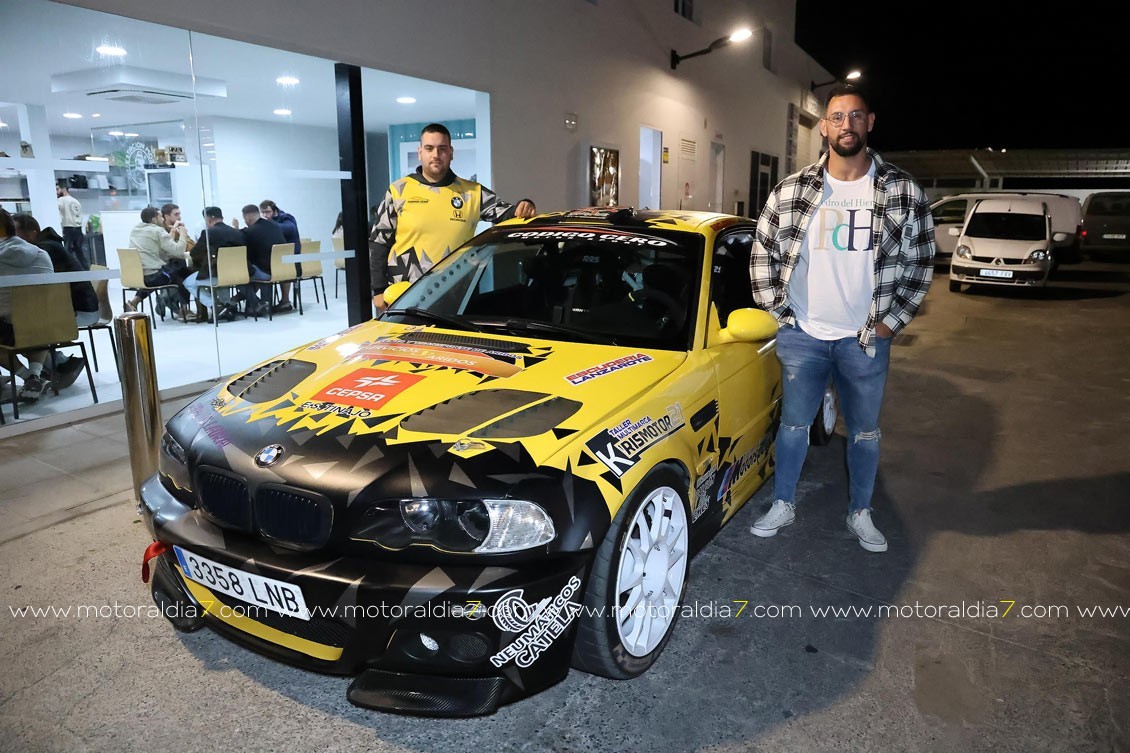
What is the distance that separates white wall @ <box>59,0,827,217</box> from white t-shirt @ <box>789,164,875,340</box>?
4.55m

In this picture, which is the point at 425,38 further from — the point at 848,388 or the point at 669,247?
the point at 848,388

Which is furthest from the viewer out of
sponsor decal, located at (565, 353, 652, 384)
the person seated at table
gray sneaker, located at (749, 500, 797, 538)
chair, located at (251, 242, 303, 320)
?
chair, located at (251, 242, 303, 320)

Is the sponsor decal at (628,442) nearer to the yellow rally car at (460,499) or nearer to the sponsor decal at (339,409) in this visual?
the yellow rally car at (460,499)

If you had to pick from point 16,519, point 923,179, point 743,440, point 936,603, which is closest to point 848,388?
point 743,440

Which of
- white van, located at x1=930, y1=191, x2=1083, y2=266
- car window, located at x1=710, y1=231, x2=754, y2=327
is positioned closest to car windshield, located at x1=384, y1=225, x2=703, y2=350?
car window, located at x1=710, y1=231, x2=754, y2=327

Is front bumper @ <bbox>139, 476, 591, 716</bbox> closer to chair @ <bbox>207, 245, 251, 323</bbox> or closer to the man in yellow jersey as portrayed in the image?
the man in yellow jersey

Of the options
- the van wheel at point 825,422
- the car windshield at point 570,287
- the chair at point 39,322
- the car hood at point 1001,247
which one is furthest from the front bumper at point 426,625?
the car hood at point 1001,247

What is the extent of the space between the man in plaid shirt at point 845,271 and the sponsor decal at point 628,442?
43.5 inches

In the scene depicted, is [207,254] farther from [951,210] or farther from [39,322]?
[951,210]

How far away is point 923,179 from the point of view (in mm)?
35531

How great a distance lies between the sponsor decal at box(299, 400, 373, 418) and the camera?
229 cm

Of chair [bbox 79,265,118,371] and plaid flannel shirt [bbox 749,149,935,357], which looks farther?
chair [bbox 79,265,118,371]

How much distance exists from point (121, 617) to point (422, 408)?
1515mm

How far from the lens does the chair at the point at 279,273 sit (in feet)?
22.7
